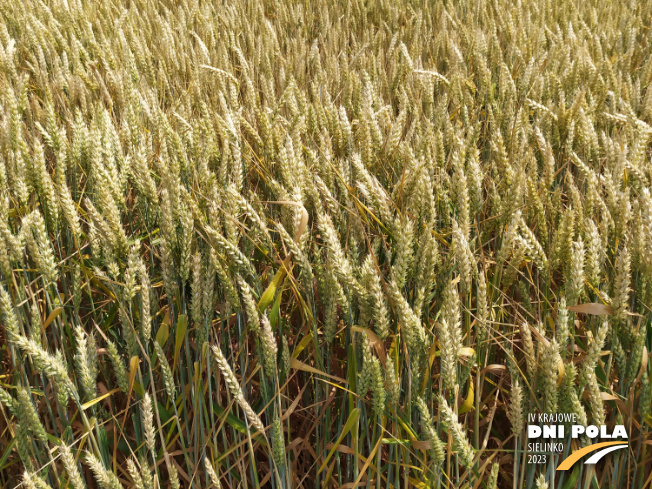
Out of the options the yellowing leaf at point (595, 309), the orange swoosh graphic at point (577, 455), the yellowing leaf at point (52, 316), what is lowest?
the orange swoosh graphic at point (577, 455)

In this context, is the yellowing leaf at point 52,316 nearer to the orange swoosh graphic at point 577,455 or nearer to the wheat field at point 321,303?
the wheat field at point 321,303

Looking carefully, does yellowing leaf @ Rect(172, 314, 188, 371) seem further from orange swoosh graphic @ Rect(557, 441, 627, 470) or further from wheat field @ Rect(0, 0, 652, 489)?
orange swoosh graphic @ Rect(557, 441, 627, 470)

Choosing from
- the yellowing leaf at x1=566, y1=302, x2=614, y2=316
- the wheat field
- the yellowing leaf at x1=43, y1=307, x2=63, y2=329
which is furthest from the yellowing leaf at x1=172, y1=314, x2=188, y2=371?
the yellowing leaf at x1=566, y1=302, x2=614, y2=316

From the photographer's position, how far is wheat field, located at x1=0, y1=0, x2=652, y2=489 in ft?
2.44

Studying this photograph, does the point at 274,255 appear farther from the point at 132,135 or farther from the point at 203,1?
the point at 203,1

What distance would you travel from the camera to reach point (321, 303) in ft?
3.36

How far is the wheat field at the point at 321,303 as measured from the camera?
745 mm

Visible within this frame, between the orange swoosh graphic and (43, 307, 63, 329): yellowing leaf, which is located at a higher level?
(43, 307, 63, 329): yellowing leaf

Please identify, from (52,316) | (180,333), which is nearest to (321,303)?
(180,333)

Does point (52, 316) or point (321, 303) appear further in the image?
point (321, 303)

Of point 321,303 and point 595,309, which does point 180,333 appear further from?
point 595,309

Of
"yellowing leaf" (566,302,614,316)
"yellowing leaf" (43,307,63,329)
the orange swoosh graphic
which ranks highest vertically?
"yellowing leaf" (43,307,63,329)

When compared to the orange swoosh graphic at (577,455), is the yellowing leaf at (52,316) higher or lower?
higher

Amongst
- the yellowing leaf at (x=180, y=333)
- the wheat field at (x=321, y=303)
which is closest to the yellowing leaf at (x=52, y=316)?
the wheat field at (x=321, y=303)
